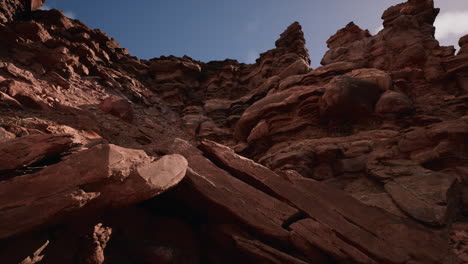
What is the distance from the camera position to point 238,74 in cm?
4000

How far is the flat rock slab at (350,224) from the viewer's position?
6.51 m

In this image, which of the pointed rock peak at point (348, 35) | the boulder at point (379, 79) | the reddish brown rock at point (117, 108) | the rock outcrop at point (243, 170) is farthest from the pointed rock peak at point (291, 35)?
the reddish brown rock at point (117, 108)

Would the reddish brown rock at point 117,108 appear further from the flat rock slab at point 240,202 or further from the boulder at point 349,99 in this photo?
the boulder at point 349,99

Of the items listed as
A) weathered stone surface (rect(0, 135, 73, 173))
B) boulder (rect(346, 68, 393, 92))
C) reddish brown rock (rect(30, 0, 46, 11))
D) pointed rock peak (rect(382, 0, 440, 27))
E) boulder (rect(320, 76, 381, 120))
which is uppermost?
pointed rock peak (rect(382, 0, 440, 27))

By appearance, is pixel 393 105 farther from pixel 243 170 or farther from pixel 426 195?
pixel 243 170

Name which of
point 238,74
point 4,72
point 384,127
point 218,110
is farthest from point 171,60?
point 384,127

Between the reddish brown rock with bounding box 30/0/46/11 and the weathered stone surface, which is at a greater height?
the reddish brown rock with bounding box 30/0/46/11

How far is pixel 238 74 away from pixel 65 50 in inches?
988

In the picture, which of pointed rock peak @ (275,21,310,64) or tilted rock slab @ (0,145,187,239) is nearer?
tilted rock slab @ (0,145,187,239)

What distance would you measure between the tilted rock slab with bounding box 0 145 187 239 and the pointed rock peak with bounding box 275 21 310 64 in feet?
120

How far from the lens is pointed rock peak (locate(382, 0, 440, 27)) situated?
28312mm

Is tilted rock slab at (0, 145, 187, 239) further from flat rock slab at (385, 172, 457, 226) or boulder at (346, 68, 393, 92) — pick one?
boulder at (346, 68, 393, 92)

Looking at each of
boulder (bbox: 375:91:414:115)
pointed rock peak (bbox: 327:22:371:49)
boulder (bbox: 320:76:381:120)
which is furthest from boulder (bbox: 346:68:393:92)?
pointed rock peak (bbox: 327:22:371:49)

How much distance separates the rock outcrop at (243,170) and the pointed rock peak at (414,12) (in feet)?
20.4
